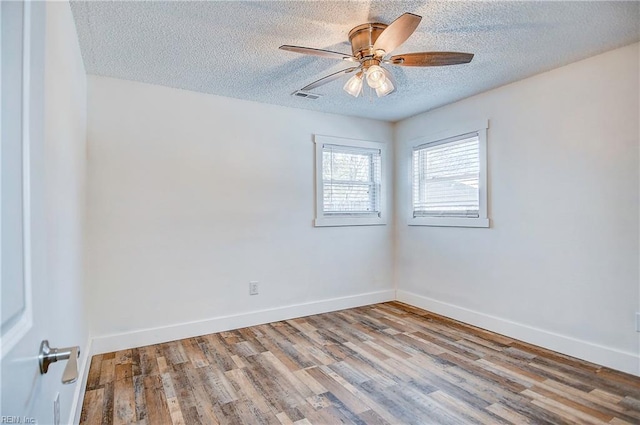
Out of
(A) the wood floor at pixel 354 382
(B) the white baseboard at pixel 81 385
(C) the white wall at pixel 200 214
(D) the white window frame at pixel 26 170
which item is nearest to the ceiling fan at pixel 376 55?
(D) the white window frame at pixel 26 170

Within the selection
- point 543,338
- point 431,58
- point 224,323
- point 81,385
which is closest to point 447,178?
point 543,338

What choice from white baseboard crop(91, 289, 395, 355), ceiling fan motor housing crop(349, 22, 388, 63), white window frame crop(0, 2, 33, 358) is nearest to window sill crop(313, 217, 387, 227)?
white baseboard crop(91, 289, 395, 355)

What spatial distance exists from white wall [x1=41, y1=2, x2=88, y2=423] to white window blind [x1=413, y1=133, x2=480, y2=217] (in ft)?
11.2

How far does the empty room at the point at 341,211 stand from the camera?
2.00 metres

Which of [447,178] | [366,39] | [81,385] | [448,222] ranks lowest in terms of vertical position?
[81,385]

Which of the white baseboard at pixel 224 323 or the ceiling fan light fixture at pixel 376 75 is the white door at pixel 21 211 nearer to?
the ceiling fan light fixture at pixel 376 75

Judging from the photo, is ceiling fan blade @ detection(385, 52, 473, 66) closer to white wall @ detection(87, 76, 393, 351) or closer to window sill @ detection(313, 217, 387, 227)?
white wall @ detection(87, 76, 393, 351)

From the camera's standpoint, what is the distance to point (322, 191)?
13.1 feet

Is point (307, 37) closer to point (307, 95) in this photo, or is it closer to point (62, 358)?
point (307, 95)

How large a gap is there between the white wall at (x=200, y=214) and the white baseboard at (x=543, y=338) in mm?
1098

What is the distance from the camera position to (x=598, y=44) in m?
2.40

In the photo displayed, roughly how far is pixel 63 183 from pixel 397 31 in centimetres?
195

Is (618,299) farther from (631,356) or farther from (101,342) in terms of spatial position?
(101,342)

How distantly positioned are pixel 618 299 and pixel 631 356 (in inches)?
15.6
